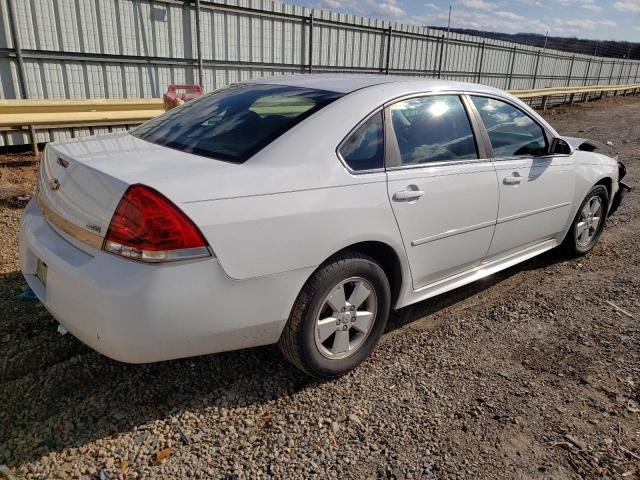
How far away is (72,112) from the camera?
7277 mm

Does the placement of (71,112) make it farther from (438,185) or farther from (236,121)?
(438,185)

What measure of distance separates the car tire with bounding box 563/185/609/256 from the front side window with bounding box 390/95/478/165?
1846 millimetres

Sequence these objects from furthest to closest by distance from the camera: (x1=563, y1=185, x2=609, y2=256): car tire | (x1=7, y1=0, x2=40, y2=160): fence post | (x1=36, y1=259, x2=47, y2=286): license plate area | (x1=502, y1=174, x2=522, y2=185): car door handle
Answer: (x1=7, y1=0, x2=40, y2=160): fence post
(x1=563, y1=185, x2=609, y2=256): car tire
(x1=502, y1=174, x2=522, y2=185): car door handle
(x1=36, y1=259, x2=47, y2=286): license plate area

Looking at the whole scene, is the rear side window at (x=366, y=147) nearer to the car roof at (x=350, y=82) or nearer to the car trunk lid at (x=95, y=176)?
the car roof at (x=350, y=82)

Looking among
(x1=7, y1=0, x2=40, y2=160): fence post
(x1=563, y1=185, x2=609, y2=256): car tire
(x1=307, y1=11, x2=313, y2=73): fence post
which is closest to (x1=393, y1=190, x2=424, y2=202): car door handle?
(x1=563, y1=185, x2=609, y2=256): car tire

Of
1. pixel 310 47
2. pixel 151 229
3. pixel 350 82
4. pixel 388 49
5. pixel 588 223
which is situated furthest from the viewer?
pixel 388 49

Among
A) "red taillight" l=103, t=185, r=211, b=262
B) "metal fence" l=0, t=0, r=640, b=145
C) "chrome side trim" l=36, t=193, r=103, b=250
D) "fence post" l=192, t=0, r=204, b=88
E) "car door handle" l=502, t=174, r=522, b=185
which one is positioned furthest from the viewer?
"fence post" l=192, t=0, r=204, b=88

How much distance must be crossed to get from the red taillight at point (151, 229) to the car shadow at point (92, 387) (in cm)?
88

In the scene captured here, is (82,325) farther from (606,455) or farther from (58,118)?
(58,118)

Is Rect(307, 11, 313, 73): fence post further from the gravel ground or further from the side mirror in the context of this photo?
the gravel ground

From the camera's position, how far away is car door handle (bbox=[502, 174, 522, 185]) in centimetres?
353

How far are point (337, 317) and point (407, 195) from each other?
31.1 inches

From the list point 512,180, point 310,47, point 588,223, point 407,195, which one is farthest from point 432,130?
point 310,47

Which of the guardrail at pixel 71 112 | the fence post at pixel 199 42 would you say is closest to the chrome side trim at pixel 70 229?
the guardrail at pixel 71 112
